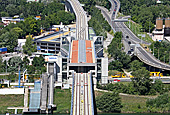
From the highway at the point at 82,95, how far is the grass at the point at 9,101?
6.49 m

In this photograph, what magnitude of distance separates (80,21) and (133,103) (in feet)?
138

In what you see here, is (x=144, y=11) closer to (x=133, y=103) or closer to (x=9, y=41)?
(x=9, y=41)

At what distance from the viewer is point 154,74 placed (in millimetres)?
75250

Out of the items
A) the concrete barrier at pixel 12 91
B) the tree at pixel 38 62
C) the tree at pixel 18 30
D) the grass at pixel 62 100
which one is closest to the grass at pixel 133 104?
the grass at pixel 62 100

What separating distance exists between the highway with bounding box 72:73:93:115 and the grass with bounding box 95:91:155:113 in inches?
98.9

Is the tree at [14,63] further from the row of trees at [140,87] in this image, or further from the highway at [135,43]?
the highway at [135,43]

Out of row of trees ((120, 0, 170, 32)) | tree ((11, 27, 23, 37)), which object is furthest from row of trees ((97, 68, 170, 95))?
row of trees ((120, 0, 170, 32))

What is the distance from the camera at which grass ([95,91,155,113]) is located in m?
62.2

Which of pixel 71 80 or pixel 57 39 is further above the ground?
pixel 57 39

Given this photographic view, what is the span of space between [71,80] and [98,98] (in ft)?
21.5

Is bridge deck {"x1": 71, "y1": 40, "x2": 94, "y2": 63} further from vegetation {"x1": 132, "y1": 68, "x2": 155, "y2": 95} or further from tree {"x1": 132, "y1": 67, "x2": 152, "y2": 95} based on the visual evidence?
tree {"x1": 132, "y1": 67, "x2": 152, "y2": 95}

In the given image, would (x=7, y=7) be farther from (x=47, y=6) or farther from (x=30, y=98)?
(x=30, y=98)

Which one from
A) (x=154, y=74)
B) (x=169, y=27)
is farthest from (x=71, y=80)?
(x=169, y=27)

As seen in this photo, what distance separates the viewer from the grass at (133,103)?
62.2 metres
